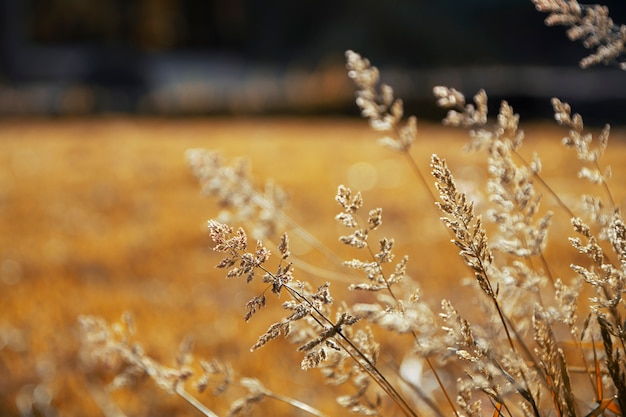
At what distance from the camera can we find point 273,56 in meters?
21.0

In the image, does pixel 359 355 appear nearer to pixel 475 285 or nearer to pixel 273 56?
pixel 475 285

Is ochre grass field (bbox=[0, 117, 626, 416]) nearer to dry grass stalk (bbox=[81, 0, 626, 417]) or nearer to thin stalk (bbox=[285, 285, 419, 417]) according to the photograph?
dry grass stalk (bbox=[81, 0, 626, 417])

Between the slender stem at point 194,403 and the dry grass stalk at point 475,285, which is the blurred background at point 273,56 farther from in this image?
the slender stem at point 194,403

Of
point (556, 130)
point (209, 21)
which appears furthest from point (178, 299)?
point (209, 21)

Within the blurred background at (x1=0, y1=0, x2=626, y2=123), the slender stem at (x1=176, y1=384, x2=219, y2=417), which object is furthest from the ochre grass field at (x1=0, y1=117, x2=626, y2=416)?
the blurred background at (x1=0, y1=0, x2=626, y2=123)

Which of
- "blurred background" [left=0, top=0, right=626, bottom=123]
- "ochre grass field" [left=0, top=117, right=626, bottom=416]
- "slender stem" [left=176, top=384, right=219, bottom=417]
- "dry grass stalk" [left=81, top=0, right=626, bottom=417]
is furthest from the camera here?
"blurred background" [left=0, top=0, right=626, bottom=123]

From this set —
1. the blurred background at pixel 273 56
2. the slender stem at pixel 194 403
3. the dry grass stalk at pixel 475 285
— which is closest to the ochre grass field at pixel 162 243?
the dry grass stalk at pixel 475 285

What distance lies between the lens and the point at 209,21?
18.9 m

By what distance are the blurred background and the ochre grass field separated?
334 cm

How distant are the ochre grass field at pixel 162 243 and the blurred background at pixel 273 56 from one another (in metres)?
3.34

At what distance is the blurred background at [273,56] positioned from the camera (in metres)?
10.4

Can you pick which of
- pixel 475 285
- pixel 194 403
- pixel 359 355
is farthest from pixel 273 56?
pixel 359 355

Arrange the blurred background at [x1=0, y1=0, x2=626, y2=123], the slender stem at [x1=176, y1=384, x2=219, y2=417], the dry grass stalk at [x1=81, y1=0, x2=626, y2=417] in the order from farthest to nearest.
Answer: the blurred background at [x1=0, y1=0, x2=626, y2=123] < the slender stem at [x1=176, y1=384, x2=219, y2=417] < the dry grass stalk at [x1=81, y1=0, x2=626, y2=417]

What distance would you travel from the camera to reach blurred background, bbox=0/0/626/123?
10375 millimetres
